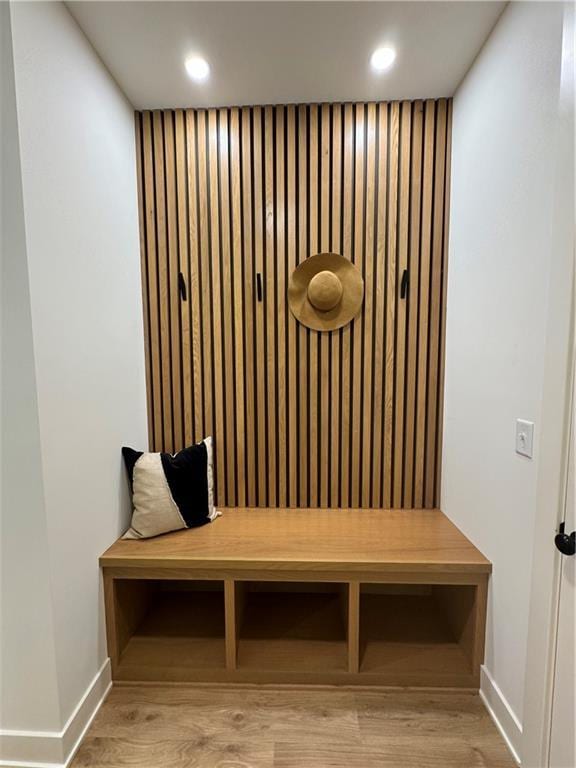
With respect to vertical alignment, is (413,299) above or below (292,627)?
above

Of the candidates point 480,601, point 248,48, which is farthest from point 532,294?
point 248,48

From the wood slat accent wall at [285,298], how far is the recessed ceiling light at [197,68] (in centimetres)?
23

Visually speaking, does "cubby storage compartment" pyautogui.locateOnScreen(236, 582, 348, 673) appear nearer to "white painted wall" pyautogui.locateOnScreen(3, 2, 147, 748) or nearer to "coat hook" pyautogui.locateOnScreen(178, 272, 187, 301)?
"white painted wall" pyautogui.locateOnScreen(3, 2, 147, 748)

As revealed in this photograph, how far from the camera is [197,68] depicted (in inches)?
68.9

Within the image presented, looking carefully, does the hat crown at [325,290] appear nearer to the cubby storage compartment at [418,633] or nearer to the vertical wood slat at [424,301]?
the vertical wood slat at [424,301]

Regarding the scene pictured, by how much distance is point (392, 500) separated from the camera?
2211 millimetres

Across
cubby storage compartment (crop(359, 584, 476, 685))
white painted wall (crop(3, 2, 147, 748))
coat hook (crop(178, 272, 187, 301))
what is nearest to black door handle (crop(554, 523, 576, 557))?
cubby storage compartment (crop(359, 584, 476, 685))

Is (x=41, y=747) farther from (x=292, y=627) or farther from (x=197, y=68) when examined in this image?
(x=197, y=68)

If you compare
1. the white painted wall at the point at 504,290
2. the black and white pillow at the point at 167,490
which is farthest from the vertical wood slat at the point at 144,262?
the white painted wall at the point at 504,290

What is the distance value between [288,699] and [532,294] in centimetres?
212

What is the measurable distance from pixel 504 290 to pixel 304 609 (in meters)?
2.10

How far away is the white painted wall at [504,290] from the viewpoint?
1291mm

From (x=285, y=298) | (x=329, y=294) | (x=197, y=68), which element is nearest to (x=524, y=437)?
(x=329, y=294)

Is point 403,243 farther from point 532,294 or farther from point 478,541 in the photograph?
point 478,541
